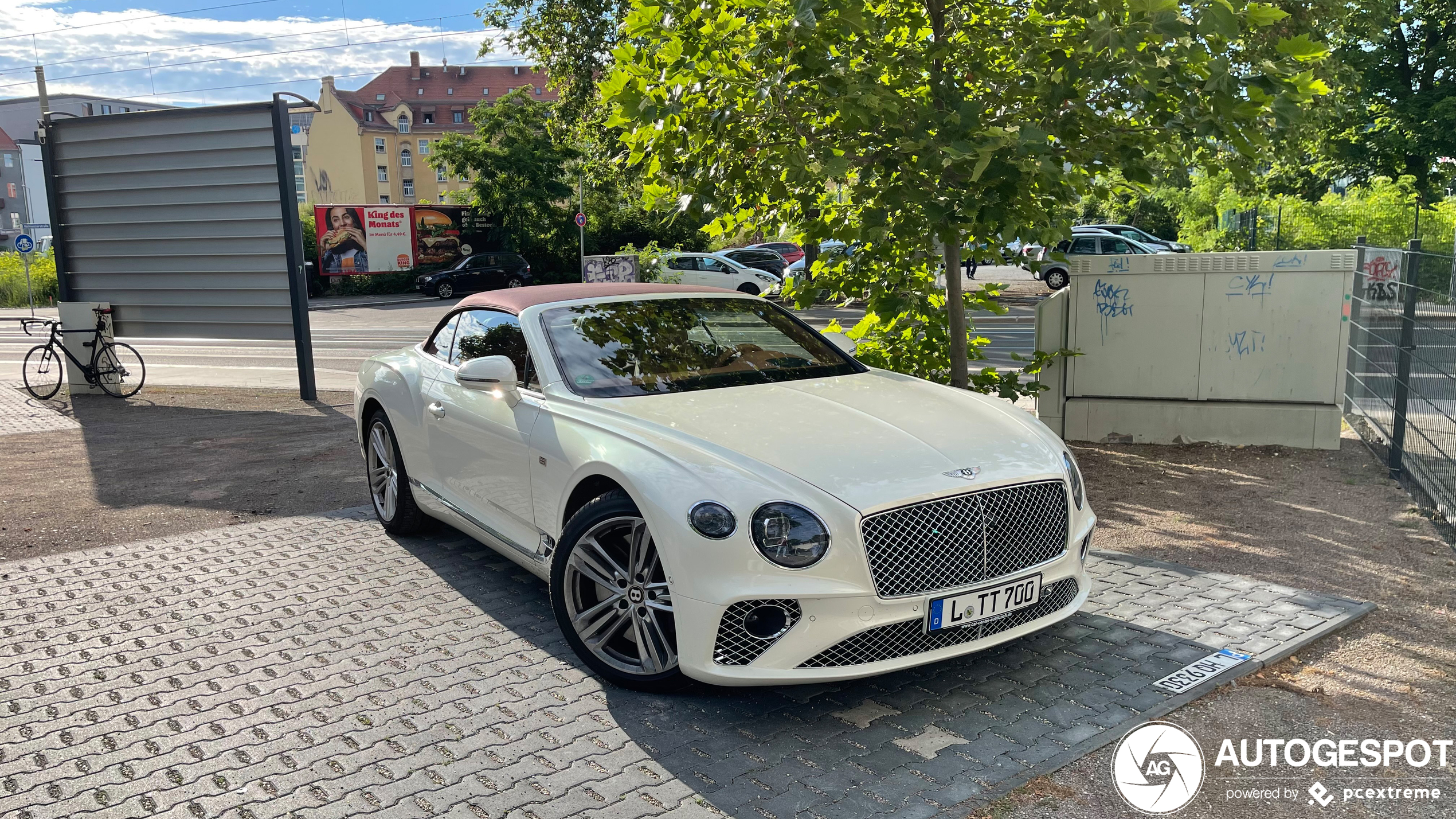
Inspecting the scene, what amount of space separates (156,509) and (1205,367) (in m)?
7.55

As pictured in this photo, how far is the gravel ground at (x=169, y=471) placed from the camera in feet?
22.4

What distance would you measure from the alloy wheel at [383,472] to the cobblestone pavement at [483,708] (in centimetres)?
78

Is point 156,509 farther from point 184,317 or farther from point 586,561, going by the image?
point 184,317

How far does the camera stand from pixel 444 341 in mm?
5949

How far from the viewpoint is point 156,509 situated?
7.18m

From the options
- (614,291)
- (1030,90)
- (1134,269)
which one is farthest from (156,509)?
(1134,269)

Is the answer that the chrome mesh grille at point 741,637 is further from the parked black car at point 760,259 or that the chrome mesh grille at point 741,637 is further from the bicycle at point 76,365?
the parked black car at point 760,259

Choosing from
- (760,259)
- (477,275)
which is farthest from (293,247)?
(477,275)

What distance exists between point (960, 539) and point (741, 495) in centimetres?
80

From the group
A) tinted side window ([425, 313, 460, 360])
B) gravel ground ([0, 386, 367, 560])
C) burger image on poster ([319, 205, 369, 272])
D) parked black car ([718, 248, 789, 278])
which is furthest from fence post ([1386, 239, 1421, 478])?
burger image on poster ([319, 205, 369, 272])

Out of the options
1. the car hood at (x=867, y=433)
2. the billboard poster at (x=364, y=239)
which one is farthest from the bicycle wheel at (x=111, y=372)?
the billboard poster at (x=364, y=239)

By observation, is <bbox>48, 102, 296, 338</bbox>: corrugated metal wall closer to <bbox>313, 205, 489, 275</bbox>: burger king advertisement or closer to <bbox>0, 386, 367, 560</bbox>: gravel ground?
<bbox>0, 386, 367, 560</bbox>: gravel ground

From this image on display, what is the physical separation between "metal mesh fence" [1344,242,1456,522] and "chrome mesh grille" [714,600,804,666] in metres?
4.34

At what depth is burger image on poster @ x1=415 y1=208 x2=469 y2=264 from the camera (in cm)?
4212
